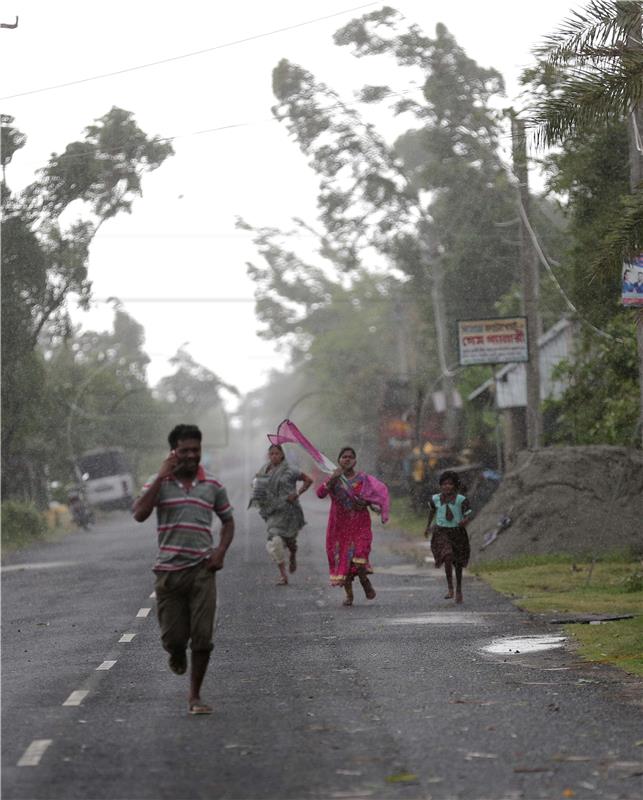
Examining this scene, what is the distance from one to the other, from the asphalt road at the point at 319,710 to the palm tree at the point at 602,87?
4108 millimetres

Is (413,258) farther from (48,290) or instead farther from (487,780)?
(487,780)

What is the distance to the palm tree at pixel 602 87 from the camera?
1466 cm

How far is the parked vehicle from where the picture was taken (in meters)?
66.3

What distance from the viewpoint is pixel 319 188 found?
182 feet

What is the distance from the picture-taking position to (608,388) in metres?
28.0

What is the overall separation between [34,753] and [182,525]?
1.91 m

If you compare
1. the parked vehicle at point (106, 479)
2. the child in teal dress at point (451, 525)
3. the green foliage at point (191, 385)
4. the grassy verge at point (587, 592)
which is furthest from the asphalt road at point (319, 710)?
the green foliage at point (191, 385)

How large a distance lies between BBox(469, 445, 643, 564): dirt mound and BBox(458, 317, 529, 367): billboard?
4732mm

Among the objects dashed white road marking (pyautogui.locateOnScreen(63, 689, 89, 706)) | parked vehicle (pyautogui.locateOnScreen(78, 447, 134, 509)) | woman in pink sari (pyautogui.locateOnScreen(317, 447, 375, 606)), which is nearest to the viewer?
dashed white road marking (pyautogui.locateOnScreen(63, 689, 89, 706))

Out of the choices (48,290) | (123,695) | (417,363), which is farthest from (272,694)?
(417,363)

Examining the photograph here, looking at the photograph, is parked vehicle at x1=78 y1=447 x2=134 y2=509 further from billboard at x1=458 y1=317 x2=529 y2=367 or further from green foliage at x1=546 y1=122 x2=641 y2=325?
green foliage at x1=546 y1=122 x2=641 y2=325

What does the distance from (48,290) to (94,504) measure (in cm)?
2531

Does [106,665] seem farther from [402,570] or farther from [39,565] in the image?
[39,565]

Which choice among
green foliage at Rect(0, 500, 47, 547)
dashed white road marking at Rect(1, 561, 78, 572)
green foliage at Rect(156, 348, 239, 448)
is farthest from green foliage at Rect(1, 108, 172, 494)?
green foliage at Rect(156, 348, 239, 448)
